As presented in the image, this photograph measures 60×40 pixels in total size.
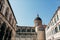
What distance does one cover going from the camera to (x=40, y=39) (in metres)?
34.7

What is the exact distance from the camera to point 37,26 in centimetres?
3641

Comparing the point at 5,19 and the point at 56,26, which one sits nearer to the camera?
the point at 5,19

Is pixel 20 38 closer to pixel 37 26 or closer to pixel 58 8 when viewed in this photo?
pixel 37 26

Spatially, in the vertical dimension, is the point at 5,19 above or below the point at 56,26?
above

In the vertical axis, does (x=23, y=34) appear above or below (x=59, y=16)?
below

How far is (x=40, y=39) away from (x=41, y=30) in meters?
3.43

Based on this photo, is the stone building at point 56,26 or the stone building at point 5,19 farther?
the stone building at point 56,26

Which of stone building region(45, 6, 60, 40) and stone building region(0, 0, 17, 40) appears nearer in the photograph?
stone building region(0, 0, 17, 40)

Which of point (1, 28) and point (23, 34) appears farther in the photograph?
point (23, 34)

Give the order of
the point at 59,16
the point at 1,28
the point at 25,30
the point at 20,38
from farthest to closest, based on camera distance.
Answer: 1. the point at 25,30
2. the point at 20,38
3. the point at 59,16
4. the point at 1,28

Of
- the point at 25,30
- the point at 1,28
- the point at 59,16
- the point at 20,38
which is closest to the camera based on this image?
the point at 1,28

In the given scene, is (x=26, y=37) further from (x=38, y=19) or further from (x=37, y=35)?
(x=38, y=19)

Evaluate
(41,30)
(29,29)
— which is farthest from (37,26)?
(29,29)

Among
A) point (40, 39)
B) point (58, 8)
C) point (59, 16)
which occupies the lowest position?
point (40, 39)
